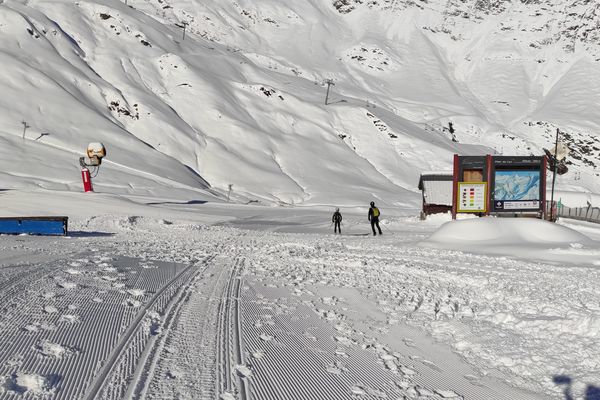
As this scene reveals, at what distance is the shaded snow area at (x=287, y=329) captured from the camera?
4.61m

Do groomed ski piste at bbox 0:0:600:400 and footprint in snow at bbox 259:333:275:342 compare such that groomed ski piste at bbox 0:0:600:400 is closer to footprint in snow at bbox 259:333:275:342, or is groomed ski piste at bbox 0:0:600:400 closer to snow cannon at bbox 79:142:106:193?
footprint in snow at bbox 259:333:275:342

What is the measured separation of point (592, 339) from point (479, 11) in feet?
556

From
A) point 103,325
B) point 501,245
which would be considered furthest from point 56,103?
point 103,325

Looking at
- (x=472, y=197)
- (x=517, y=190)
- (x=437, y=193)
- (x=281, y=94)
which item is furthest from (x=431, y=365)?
(x=281, y=94)

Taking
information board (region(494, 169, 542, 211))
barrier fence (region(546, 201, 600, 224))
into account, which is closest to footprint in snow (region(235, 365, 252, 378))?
information board (region(494, 169, 542, 211))

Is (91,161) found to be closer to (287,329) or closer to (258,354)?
(287,329)

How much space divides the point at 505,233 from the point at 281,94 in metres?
70.8

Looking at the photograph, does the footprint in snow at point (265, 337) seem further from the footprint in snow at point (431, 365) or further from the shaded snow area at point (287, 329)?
the footprint in snow at point (431, 365)

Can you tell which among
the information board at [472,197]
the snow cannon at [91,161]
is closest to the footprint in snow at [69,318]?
the information board at [472,197]

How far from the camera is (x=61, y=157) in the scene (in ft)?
172

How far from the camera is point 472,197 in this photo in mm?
26656

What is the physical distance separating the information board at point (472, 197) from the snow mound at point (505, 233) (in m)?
7.96

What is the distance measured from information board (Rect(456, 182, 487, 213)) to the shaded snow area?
1425cm

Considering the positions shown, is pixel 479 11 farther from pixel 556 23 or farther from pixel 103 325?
pixel 103 325
